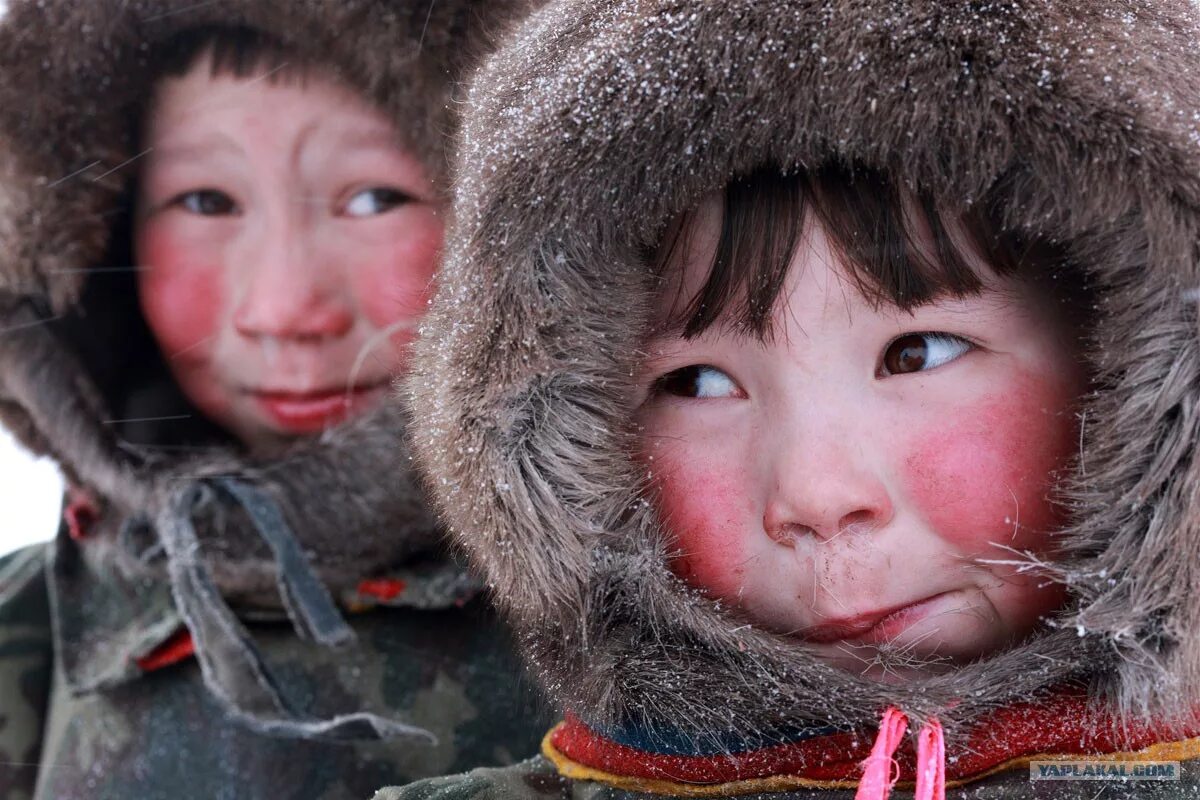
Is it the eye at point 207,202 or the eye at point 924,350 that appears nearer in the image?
the eye at point 924,350

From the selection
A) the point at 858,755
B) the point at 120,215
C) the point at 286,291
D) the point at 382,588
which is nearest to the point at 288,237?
the point at 286,291

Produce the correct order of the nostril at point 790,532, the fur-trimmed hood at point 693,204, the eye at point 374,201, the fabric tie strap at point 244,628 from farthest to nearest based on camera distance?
the eye at point 374,201 → the fabric tie strap at point 244,628 → the nostril at point 790,532 → the fur-trimmed hood at point 693,204

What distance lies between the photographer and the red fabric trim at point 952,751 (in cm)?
109

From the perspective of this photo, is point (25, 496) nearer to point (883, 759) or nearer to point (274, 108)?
point (274, 108)

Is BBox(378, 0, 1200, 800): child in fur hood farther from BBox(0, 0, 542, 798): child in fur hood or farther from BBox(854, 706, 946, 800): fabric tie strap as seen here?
BBox(0, 0, 542, 798): child in fur hood

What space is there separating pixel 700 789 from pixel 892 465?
37 centimetres

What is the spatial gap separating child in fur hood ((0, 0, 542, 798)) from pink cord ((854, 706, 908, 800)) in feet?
2.23

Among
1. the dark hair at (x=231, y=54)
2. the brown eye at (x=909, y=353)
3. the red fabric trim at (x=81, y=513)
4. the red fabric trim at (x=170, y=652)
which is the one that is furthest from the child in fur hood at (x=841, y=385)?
the red fabric trim at (x=81, y=513)

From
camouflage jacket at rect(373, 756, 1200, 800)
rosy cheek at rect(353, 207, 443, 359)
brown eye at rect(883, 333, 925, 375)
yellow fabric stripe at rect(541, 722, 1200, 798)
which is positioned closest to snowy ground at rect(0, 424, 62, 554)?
rosy cheek at rect(353, 207, 443, 359)

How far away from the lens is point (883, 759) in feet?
3.44

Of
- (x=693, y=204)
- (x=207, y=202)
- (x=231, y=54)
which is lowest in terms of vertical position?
(x=693, y=204)

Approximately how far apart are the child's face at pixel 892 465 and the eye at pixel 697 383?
25 millimetres

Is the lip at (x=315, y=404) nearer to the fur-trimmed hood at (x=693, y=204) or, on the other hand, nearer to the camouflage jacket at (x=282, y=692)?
the camouflage jacket at (x=282, y=692)

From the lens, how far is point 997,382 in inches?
44.3
